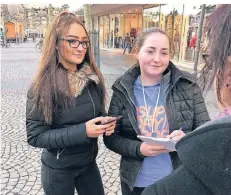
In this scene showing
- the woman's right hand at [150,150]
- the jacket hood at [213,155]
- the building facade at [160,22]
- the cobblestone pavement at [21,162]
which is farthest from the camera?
the building facade at [160,22]

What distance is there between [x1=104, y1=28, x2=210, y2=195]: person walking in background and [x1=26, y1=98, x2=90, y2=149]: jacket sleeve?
25 cm

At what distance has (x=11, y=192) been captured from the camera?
9.55 feet

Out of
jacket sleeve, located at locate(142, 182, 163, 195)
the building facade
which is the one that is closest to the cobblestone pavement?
jacket sleeve, located at locate(142, 182, 163, 195)

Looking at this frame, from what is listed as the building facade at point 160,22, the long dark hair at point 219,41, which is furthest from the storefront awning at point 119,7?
the long dark hair at point 219,41

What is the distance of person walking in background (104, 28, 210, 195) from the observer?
1.60 m

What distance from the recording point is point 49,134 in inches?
65.1

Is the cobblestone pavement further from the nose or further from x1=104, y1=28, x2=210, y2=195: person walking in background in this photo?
the nose

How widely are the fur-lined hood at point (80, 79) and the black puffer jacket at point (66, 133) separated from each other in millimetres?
34

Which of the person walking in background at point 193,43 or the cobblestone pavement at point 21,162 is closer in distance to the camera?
the cobblestone pavement at point 21,162

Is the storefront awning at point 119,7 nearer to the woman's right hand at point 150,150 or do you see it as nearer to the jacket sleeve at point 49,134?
the jacket sleeve at point 49,134

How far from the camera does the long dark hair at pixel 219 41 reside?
0.66m

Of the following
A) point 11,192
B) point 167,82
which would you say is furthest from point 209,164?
point 11,192

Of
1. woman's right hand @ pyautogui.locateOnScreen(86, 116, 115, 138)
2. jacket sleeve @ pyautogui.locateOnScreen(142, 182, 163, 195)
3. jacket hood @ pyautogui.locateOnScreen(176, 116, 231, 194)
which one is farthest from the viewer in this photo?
woman's right hand @ pyautogui.locateOnScreen(86, 116, 115, 138)

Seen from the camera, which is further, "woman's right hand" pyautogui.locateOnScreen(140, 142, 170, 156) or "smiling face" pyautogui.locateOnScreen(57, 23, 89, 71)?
"smiling face" pyautogui.locateOnScreen(57, 23, 89, 71)
